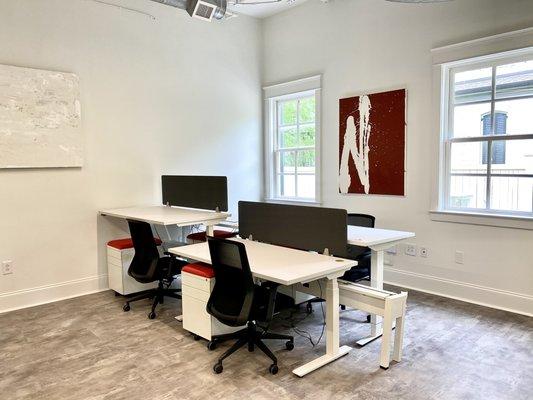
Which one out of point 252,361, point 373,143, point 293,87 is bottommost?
point 252,361

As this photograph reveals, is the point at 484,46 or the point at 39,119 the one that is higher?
the point at 484,46

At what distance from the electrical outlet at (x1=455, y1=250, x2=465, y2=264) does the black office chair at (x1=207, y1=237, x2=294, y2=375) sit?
91.0 inches

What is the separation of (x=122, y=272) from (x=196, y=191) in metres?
1.17

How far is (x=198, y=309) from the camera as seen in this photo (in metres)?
3.24

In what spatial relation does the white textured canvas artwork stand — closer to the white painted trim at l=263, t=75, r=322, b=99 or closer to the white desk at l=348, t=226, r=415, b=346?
the white painted trim at l=263, t=75, r=322, b=99

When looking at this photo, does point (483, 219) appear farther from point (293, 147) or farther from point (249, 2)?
point (249, 2)

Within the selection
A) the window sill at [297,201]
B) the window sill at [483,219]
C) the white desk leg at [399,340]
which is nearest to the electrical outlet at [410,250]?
the window sill at [483,219]

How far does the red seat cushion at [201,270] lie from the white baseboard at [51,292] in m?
1.92

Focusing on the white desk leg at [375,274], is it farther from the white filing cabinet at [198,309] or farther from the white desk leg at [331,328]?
the white filing cabinet at [198,309]

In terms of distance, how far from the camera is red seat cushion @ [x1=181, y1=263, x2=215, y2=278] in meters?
3.16

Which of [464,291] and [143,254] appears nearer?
[143,254]

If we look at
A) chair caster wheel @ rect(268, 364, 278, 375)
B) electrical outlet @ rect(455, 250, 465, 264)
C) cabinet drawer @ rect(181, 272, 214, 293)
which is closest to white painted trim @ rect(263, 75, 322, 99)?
electrical outlet @ rect(455, 250, 465, 264)

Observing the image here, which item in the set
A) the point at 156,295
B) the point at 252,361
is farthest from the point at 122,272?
the point at 252,361

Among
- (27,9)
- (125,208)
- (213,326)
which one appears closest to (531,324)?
(213,326)
